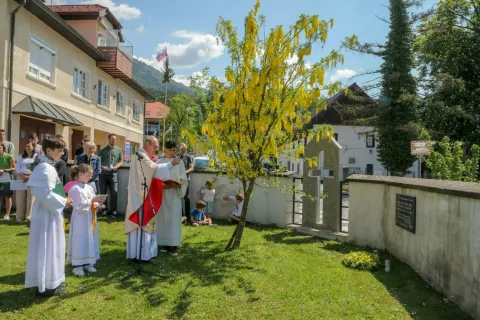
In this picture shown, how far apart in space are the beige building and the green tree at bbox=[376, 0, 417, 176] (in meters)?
17.6

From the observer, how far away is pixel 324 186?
945 cm

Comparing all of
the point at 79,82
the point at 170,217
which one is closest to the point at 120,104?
the point at 79,82

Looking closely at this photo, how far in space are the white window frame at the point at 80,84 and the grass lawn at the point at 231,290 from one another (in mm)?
12445

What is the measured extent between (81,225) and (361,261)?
456cm

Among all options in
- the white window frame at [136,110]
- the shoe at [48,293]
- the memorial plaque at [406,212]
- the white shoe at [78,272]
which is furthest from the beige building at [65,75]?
the memorial plaque at [406,212]

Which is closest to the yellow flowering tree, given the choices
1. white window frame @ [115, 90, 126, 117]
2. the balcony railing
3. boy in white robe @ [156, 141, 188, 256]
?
boy in white robe @ [156, 141, 188, 256]

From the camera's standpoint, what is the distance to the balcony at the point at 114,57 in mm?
21250

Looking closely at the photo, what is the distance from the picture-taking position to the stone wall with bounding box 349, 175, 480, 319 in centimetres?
450

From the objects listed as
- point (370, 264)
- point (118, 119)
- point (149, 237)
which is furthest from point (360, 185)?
point (118, 119)

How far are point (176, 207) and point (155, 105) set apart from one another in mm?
63642

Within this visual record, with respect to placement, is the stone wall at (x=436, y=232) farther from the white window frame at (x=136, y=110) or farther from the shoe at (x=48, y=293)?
the white window frame at (x=136, y=110)

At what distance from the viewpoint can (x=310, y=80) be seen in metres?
6.89

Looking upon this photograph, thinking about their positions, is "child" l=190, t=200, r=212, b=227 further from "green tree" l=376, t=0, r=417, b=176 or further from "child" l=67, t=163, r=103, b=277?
"green tree" l=376, t=0, r=417, b=176

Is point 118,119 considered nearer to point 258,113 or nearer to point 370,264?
point 258,113
